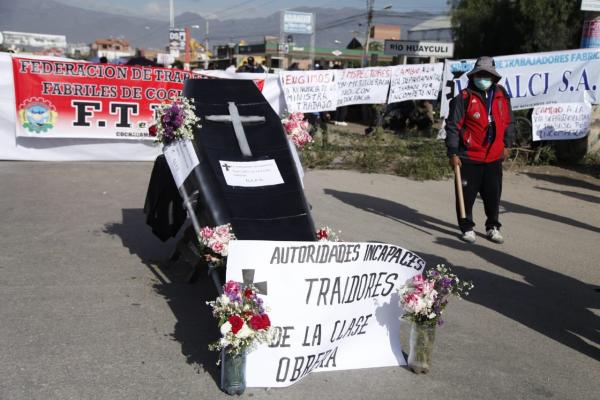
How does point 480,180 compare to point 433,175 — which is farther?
point 433,175

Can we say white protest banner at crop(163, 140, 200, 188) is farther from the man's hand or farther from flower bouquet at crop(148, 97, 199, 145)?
the man's hand

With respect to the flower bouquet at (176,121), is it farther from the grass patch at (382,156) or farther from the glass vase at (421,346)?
the grass patch at (382,156)

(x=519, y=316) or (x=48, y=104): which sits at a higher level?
(x=48, y=104)

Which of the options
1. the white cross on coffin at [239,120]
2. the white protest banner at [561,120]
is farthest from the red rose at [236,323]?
the white protest banner at [561,120]

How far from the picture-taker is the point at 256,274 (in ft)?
12.0

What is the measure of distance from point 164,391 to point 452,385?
1.87m

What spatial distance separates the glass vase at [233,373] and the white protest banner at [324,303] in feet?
0.28

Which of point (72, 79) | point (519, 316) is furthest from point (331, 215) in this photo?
point (72, 79)

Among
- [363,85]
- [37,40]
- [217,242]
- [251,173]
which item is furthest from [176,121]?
[37,40]

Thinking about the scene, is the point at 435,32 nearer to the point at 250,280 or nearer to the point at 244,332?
the point at 250,280

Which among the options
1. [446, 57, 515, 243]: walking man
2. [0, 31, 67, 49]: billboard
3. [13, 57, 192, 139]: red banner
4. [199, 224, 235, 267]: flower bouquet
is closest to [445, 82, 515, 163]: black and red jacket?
[446, 57, 515, 243]: walking man

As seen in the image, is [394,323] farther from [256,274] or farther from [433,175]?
[433,175]

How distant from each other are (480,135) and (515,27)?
101 ft

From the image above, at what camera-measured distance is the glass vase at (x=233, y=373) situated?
11.5ft
